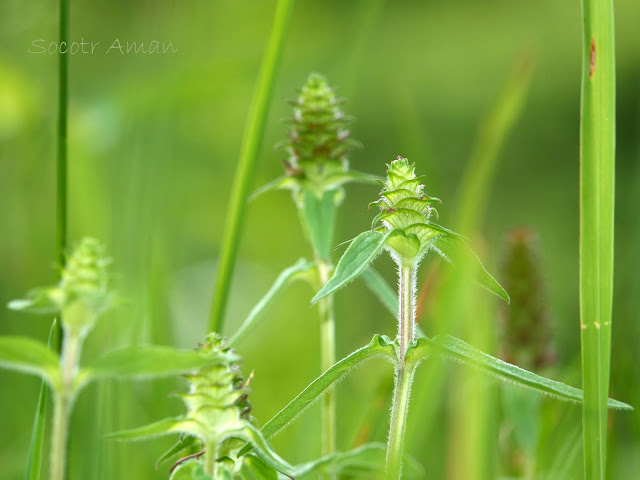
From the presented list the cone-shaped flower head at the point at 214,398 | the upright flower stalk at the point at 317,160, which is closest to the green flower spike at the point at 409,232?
the cone-shaped flower head at the point at 214,398

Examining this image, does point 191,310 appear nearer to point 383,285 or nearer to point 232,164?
point 232,164

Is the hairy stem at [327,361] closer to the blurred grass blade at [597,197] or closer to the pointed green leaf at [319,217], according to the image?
the pointed green leaf at [319,217]

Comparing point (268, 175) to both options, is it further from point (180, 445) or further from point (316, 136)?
point (180, 445)

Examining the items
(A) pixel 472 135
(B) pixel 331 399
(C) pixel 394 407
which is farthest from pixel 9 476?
(A) pixel 472 135

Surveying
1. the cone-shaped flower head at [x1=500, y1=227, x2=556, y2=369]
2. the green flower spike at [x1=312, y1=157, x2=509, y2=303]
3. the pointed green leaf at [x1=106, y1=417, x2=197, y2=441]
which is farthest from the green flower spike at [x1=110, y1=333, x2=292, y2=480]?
the cone-shaped flower head at [x1=500, y1=227, x2=556, y2=369]

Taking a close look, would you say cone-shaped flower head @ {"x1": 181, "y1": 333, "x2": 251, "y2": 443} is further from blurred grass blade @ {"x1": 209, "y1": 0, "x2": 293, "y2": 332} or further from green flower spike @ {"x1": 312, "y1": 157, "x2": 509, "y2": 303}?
blurred grass blade @ {"x1": 209, "y1": 0, "x2": 293, "y2": 332}

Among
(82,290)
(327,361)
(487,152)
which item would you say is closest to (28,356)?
(82,290)

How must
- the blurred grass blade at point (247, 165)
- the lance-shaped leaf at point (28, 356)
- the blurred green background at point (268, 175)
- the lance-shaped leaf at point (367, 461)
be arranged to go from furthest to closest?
the blurred green background at point (268, 175) → the blurred grass blade at point (247, 165) → the lance-shaped leaf at point (367, 461) → the lance-shaped leaf at point (28, 356)
